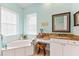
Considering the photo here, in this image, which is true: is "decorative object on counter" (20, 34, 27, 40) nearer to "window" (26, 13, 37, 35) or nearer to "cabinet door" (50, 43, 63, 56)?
"window" (26, 13, 37, 35)

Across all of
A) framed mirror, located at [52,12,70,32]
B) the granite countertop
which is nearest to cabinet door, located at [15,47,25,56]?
the granite countertop

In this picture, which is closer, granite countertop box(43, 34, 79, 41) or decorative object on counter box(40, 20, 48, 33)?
granite countertop box(43, 34, 79, 41)

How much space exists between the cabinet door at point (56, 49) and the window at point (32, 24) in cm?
36

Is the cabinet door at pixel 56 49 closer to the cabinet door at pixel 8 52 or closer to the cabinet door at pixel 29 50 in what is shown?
the cabinet door at pixel 29 50

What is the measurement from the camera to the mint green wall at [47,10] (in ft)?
5.09

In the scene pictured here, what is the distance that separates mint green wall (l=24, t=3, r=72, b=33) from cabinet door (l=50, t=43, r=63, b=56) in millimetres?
237

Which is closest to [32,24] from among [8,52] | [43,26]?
[43,26]

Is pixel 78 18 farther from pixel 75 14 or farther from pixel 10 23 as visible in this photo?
pixel 10 23

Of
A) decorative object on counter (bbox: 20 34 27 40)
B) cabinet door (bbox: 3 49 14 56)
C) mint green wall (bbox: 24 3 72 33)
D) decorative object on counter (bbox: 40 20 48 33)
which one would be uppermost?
mint green wall (bbox: 24 3 72 33)

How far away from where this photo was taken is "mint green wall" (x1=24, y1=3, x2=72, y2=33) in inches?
61.0

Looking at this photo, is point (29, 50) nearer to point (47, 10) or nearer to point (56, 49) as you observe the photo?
point (56, 49)

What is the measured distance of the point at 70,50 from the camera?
1479 mm

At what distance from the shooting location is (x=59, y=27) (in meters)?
1.66

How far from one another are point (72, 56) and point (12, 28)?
39.6 inches
